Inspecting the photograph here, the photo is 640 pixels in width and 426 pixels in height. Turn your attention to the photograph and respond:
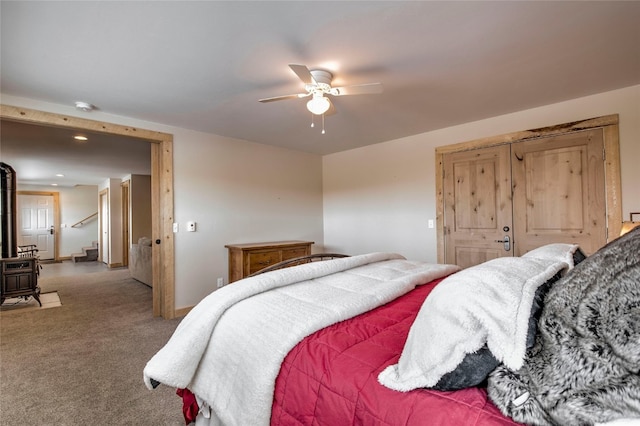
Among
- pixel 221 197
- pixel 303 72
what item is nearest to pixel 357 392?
pixel 303 72

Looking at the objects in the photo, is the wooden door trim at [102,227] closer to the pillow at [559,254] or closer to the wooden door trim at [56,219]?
the wooden door trim at [56,219]

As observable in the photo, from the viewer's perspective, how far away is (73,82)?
2.51 metres

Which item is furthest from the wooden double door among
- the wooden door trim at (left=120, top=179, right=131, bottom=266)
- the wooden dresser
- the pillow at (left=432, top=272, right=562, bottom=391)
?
the wooden door trim at (left=120, top=179, right=131, bottom=266)

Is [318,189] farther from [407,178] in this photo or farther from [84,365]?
[84,365]

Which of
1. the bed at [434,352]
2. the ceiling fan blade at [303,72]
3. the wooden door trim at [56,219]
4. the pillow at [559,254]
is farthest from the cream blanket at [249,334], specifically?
the wooden door trim at [56,219]

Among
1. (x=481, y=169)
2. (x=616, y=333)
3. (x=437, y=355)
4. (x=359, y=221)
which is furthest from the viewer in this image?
(x=359, y=221)

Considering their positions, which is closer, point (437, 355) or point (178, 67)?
point (437, 355)

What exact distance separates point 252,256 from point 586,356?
3671 mm

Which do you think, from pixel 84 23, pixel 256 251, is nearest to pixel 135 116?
pixel 84 23

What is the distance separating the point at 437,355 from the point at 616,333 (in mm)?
393

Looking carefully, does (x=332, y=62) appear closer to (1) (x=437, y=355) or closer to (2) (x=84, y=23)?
(2) (x=84, y=23)

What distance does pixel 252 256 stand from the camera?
4035 mm

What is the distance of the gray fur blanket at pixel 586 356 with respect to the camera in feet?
2.11

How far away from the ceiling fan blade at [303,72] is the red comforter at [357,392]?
155cm
